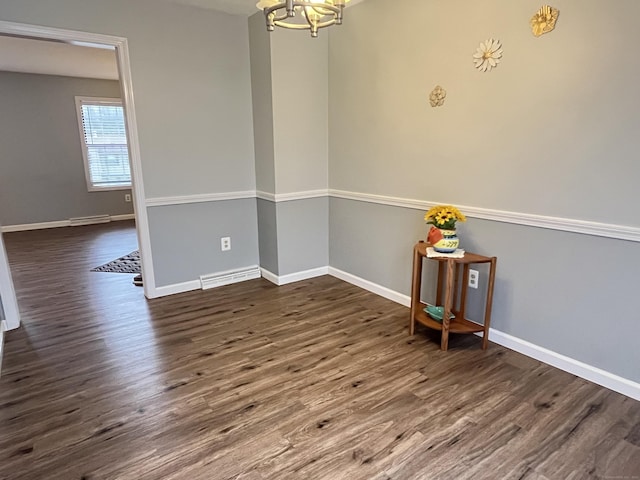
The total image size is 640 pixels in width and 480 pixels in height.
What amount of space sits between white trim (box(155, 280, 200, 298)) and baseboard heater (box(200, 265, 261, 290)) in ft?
0.23

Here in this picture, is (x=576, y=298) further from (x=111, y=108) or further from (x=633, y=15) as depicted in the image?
(x=111, y=108)

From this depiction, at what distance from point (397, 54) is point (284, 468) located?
2.73 metres

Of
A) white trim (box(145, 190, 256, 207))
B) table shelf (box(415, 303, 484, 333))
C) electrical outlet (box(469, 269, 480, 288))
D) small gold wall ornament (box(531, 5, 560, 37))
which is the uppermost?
small gold wall ornament (box(531, 5, 560, 37))

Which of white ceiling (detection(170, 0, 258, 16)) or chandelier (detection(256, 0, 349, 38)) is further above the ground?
white ceiling (detection(170, 0, 258, 16))

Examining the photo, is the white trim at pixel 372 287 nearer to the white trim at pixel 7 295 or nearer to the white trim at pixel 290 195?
the white trim at pixel 290 195

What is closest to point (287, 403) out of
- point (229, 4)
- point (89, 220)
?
point (229, 4)

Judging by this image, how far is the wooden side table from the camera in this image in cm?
239

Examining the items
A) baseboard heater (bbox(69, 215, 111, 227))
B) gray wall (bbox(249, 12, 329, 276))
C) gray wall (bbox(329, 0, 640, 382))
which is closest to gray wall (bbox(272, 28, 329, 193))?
gray wall (bbox(249, 12, 329, 276))

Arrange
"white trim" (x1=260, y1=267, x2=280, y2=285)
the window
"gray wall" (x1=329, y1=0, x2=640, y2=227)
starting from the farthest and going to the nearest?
the window, "white trim" (x1=260, y1=267, x2=280, y2=285), "gray wall" (x1=329, y1=0, x2=640, y2=227)

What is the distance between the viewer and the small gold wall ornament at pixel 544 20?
2041 millimetres

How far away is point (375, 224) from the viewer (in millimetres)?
3369

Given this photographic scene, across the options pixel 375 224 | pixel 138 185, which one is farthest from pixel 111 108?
pixel 375 224

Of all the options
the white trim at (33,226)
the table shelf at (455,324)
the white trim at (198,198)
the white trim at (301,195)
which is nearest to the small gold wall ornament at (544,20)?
the table shelf at (455,324)

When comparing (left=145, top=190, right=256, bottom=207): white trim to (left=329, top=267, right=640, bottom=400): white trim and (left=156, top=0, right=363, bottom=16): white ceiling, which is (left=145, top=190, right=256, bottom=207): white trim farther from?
(left=329, top=267, right=640, bottom=400): white trim
